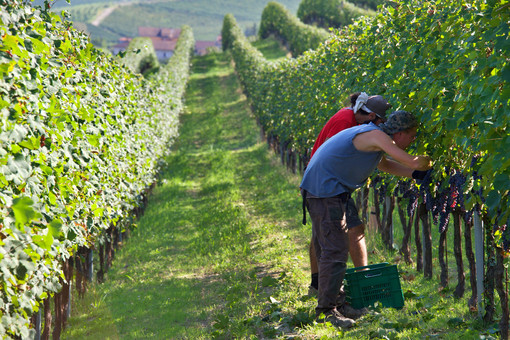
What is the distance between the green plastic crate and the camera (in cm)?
493

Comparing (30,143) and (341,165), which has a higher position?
(30,143)

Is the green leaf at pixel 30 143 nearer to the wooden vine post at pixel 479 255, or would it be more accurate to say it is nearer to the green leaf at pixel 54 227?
the green leaf at pixel 54 227

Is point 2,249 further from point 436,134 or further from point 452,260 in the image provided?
point 452,260

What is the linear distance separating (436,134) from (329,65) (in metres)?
5.65

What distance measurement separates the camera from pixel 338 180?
4.73 metres

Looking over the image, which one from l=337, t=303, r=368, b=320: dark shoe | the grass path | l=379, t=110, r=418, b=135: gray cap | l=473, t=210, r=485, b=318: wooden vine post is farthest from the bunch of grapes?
the grass path

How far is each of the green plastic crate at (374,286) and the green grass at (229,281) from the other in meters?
0.11

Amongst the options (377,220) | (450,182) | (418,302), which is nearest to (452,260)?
(377,220)

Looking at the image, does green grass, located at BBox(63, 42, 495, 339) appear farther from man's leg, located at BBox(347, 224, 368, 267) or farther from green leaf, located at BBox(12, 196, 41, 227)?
green leaf, located at BBox(12, 196, 41, 227)

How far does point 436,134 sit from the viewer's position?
4465mm

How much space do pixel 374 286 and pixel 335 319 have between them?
18.1 inches

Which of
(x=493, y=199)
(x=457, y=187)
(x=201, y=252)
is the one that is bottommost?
(x=201, y=252)

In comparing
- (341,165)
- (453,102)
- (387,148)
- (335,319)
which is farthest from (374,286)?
(453,102)

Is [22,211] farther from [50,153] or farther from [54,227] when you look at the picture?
[50,153]
